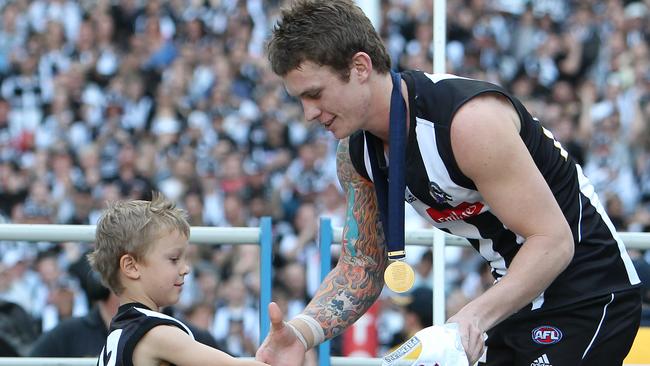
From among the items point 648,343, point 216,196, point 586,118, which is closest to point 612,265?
point 648,343

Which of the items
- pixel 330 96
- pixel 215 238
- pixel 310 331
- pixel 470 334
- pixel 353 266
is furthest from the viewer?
pixel 215 238

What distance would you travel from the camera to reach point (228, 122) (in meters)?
12.1

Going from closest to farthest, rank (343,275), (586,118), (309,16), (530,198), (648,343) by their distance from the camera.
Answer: (530,198)
(309,16)
(343,275)
(648,343)
(586,118)

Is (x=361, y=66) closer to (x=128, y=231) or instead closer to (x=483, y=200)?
(x=483, y=200)

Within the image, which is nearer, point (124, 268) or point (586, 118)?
point (124, 268)

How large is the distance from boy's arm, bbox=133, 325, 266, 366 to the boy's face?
18 cm

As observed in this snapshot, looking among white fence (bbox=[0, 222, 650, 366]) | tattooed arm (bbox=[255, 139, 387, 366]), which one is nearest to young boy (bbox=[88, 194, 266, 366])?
tattooed arm (bbox=[255, 139, 387, 366])

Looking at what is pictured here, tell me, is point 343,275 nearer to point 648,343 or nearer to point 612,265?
point 612,265

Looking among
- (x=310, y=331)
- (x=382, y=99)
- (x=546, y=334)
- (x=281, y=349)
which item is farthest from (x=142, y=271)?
(x=546, y=334)

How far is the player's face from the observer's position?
3352 mm

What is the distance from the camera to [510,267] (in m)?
3.20

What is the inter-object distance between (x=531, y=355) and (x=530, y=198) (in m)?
0.52

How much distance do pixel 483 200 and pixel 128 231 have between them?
3.40 feet

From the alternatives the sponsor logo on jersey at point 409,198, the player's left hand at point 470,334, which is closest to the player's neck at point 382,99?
the sponsor logo on jersey at point 409,198
